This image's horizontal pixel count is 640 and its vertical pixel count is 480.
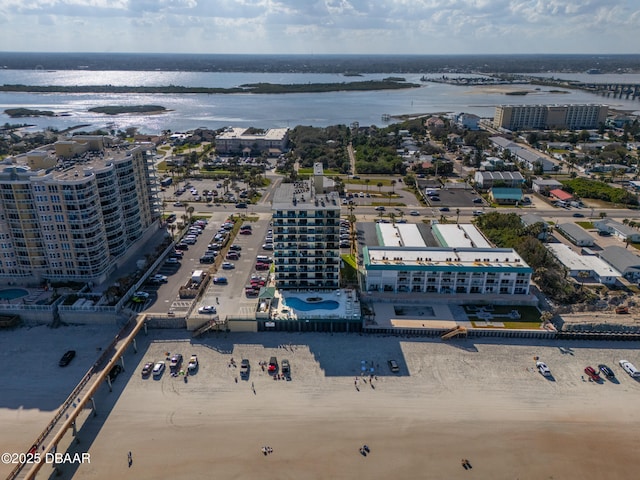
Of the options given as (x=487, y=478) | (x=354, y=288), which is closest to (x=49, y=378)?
(x=354, y=288)

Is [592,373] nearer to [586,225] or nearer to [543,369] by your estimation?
[543,369]

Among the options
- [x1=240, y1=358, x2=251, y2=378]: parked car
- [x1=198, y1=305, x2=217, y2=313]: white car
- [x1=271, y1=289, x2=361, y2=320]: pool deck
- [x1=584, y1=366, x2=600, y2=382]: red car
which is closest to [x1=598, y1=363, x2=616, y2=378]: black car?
[x1=584, y1=366, x2=600, y2=382]: red car

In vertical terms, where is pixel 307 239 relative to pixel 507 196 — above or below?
above

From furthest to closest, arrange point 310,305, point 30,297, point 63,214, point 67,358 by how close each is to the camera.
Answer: point 30,297, point 63,214, point 310,305, point 67,358

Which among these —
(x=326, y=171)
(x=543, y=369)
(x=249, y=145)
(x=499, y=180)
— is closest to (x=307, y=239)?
(x=543, y=369)

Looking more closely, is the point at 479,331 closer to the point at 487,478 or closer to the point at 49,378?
the point at 487,478

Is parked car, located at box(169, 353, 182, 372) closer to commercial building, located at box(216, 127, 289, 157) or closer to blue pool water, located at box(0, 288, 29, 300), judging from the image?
blue pool water, located at box(0, 288, 29, 300)

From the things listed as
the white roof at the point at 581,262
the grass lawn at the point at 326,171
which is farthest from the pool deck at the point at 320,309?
the grass lawn at the point at 326,171
